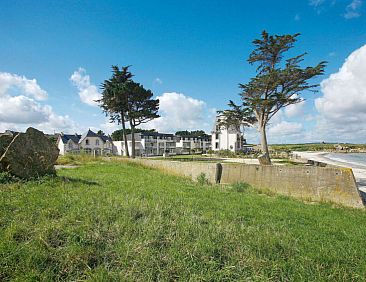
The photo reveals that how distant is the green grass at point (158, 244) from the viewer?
2750 mm

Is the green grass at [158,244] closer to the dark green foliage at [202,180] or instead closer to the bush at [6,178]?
the bush at [6,178]

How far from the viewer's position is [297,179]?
9820 millimetres

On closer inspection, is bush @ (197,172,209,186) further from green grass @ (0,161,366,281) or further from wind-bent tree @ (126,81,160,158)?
wind-bent tree @ (126,81,160,158)

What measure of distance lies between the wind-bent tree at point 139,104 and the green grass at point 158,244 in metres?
31.2

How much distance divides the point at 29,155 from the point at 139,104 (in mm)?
29654

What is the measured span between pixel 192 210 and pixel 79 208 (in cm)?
244

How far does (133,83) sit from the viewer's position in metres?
35.0

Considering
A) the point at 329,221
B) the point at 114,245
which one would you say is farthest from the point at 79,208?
the point at 329,221

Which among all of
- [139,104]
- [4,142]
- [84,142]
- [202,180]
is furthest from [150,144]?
[4,142]

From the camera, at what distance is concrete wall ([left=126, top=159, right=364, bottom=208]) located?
28.3 feet

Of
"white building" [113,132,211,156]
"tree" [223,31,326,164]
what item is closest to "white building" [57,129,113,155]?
"white building" [113,132,211,156]

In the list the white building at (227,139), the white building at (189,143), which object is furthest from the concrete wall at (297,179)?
the white building at (189,143)

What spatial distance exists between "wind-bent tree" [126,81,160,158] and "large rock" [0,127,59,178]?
2723 cm

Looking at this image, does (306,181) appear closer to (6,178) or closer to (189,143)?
(6,178)
